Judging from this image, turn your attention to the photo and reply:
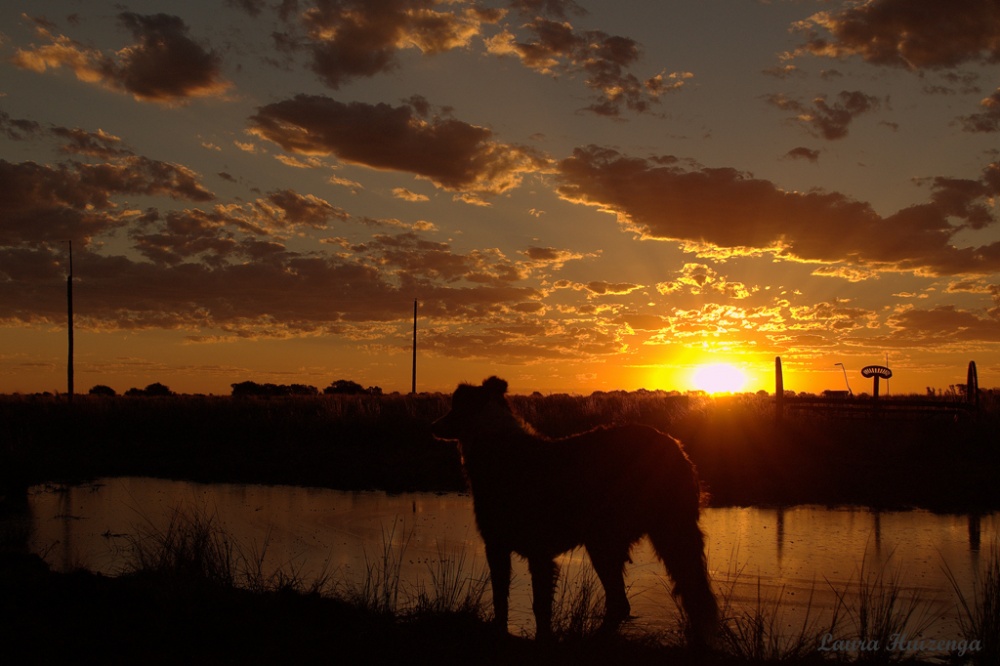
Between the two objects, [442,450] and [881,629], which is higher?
[442,450]

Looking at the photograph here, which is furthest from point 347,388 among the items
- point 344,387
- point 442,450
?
point 442,450

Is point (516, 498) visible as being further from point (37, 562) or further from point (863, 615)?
point (37, 562)

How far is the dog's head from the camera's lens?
7.84 metres

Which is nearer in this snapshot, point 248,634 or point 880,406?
point 248,634

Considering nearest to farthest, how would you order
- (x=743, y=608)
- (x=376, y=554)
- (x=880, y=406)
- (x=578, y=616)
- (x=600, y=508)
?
(x=578, y=616)
(x=600, y=508)
(x=743, y=608)
(x=376, y=554)
(x=880, y=406)

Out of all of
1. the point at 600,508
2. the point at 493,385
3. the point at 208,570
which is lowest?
the point at 208,570

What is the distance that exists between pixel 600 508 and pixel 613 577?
0.62 m

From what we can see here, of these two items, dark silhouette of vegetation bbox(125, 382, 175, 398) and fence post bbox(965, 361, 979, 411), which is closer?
fence post bbox(965, 361, 979, 411)

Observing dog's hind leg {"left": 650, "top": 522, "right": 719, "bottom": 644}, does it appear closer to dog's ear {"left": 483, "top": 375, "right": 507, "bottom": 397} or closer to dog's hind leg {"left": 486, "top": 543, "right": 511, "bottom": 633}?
dog's hind leg {"left": 486, "top": 543, "right": 511, "bottom": 633}

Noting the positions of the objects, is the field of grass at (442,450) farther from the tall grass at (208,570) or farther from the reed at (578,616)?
the tall grass at (208,570)

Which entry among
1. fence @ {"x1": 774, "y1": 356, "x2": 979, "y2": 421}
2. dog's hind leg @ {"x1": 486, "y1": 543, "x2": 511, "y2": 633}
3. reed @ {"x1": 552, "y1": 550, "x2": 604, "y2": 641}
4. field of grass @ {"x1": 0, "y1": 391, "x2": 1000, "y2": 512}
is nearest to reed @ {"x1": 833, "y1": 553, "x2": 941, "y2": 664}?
reed @ {"x1": 552, "y1": 550, "x2": 604, "y2": 641}

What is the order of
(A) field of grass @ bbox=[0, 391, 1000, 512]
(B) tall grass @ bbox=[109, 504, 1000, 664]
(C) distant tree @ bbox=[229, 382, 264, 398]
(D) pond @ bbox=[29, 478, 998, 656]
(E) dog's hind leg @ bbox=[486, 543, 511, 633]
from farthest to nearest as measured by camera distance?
(C) distant tree @ bbox=[229, 382, 264, 398] → (A) field of grass @ bbox=[0, 391, 1000, 512] → (D) pond @ bbox=[29, 478, 998, 656] → (E) dog's hind leg @ bbox=[486, 543, 511, 633] → (B) tall grass @ bbox=[109, 504, 1000, 664]

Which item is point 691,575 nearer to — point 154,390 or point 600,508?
point 600,508

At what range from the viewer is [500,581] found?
7.04 meters
